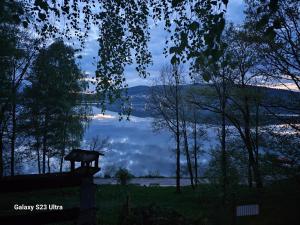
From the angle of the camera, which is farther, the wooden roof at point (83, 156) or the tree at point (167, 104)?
the tree at point (167, 104)

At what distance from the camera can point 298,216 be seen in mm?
10570

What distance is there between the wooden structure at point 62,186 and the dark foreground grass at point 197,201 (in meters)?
4.33

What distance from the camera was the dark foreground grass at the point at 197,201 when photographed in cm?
1031

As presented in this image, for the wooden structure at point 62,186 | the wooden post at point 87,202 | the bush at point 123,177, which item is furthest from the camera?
the bush at point 123,177

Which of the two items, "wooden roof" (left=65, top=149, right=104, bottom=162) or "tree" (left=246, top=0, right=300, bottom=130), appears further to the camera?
"tree" (left=246, top=0, right=300, bottom=130)

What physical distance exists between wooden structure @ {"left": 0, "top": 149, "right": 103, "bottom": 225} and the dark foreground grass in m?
4.33

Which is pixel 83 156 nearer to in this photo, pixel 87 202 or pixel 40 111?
pixel 87 202

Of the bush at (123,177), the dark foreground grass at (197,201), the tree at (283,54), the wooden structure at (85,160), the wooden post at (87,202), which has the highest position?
the tree at (283,54)

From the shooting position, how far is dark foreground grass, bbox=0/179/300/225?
33.8ft

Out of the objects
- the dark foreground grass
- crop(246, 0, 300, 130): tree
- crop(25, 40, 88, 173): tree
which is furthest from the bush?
crop(246, 0, 300, 130): tree

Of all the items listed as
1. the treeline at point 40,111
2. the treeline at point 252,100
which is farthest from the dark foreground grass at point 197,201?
the treeline at point 40,111

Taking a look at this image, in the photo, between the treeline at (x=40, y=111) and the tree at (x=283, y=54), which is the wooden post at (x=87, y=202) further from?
the treeline at (x=40, y=111)

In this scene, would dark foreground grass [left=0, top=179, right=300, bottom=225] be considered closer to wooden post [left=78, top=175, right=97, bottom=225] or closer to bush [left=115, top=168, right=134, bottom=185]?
bush [left=115, top=168, right=134, bottom=185]

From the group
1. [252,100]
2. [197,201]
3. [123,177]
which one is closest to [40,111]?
[123,177]
